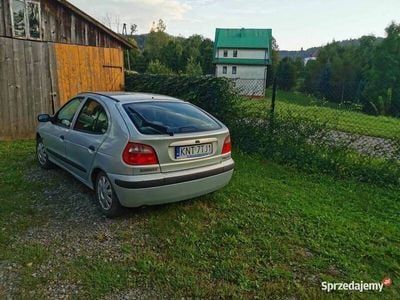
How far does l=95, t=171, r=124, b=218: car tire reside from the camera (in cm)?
339

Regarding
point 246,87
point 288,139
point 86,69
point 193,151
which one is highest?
point 86,69

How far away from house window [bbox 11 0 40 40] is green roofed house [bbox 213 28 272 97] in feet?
115

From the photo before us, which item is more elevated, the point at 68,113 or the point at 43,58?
the point at 43,58

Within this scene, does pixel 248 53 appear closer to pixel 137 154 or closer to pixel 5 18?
pixel 5 18

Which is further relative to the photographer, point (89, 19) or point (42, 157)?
point (89, 19)

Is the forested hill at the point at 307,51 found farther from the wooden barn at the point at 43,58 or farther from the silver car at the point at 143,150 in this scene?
the silver car at the point at 143,150

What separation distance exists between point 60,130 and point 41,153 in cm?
115

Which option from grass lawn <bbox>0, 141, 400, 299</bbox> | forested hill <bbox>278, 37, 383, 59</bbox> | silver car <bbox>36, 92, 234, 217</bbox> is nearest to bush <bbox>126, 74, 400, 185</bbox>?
grass lawn <bbox>0, 141, 400, 299</bbox>

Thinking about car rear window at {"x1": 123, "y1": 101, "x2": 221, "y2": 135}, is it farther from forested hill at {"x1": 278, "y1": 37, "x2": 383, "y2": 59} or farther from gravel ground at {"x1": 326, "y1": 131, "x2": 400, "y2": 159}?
forested hill at {"x1": 278, "y1": 37, "x2": 383, "y2": 59}

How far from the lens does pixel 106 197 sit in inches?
138

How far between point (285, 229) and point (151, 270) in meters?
1.61

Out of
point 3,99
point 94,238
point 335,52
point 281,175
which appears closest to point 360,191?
point 281,175

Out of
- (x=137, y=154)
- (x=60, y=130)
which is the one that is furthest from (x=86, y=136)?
(x=137, y=154)

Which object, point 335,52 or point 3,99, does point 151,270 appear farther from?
point 335,52
